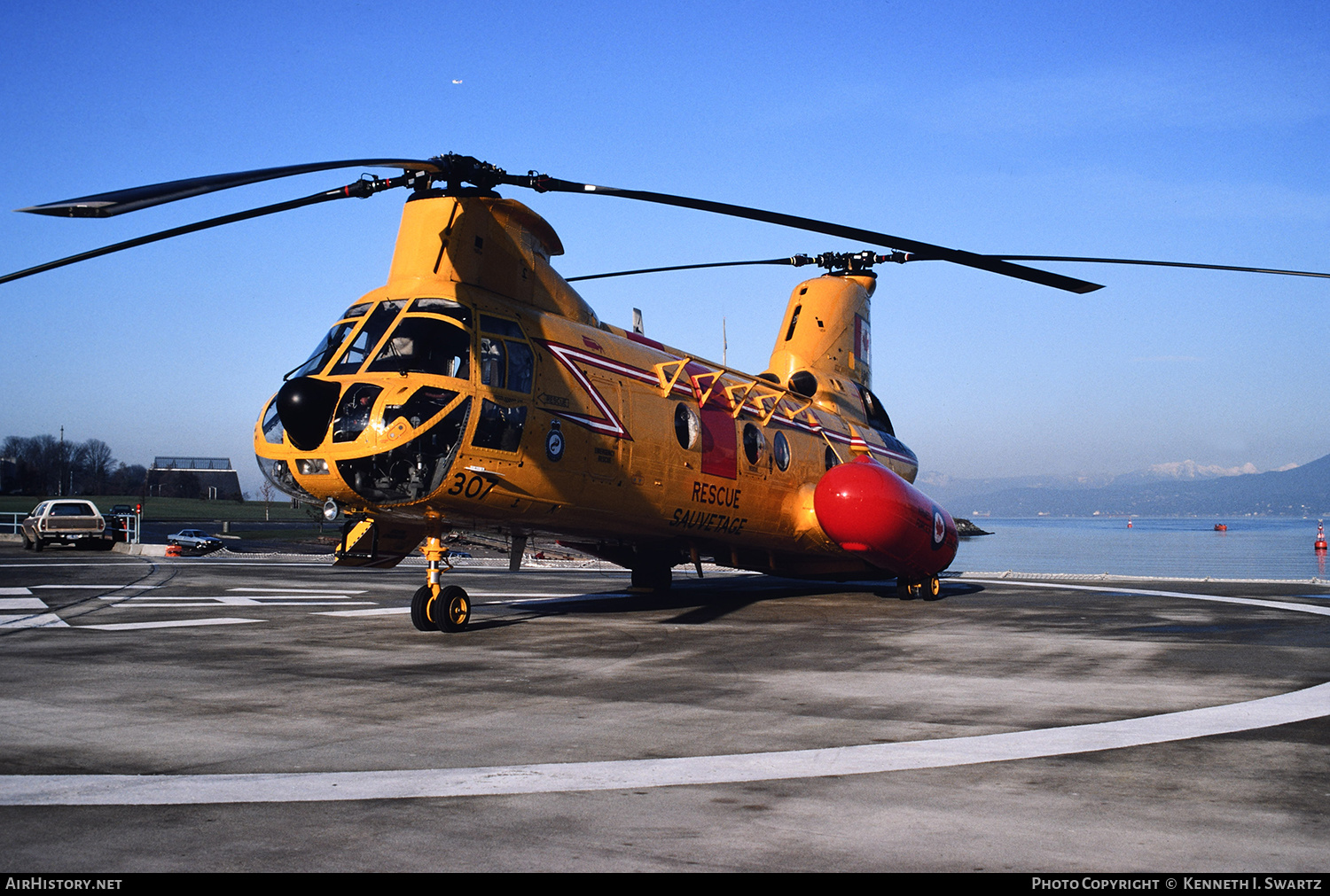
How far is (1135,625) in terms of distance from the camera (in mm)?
13625

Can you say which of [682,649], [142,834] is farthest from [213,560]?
[142,834]

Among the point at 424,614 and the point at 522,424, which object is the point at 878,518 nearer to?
the point at 522,424

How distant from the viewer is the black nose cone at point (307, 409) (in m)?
11.2

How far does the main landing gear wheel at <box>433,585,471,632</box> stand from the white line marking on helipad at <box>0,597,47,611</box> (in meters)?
7.28

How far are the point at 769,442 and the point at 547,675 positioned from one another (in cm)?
896

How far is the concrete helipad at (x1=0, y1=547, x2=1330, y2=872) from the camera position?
4109mm

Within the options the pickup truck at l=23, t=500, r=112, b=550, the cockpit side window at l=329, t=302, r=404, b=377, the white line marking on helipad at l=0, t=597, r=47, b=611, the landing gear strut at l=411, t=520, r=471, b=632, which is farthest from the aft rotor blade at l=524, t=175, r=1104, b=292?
the pickup truck at l=23, t=500, r=112, b=550

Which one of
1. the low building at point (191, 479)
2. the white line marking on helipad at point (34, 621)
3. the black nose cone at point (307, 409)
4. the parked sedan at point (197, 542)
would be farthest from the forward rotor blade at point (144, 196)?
the low building at point (191, 479)

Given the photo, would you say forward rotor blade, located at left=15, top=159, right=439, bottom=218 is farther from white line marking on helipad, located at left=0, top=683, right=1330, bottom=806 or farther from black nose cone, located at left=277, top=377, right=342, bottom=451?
white line marking on helipad, located at left=0, top=683, right=1330, bottom=806

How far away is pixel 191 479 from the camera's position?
162m

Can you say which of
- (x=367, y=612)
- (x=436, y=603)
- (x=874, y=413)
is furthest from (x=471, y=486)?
(x=874, y=413)
